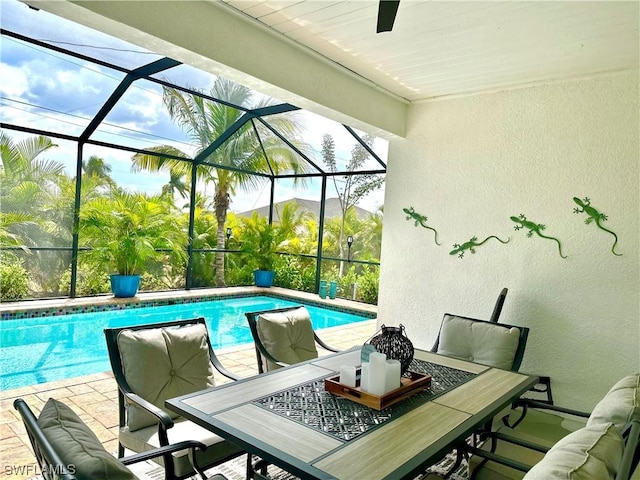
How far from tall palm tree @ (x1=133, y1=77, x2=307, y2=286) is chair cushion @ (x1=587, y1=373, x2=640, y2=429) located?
8.56 m

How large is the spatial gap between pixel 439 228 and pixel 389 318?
3.77 feet

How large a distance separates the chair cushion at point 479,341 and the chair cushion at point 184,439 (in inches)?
74.5

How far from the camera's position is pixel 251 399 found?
2055 millimetres

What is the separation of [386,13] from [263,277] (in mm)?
8795

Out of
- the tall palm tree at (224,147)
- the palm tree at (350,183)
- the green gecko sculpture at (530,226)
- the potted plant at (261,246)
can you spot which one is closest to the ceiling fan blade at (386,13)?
the green gecko sculpture at (530,226)

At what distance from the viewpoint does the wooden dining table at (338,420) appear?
1.56 m

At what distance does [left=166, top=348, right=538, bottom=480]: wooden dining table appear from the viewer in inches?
61.2

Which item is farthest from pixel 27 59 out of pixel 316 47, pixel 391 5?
pixel 391 5

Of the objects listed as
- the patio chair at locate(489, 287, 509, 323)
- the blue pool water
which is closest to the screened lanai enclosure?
the blue pool water

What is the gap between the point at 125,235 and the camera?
797 cm

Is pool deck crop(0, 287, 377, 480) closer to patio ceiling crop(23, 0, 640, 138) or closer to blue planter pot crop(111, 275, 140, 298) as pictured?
patio ceiling crop(23, 0, 640, 138)

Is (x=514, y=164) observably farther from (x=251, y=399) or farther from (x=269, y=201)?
(x=269, y=201)

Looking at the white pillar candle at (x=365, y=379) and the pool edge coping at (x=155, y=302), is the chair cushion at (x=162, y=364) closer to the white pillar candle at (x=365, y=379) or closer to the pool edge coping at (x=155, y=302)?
the white pillar candle at (x=365, y=379)

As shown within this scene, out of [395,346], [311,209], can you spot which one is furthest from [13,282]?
[395,346]
